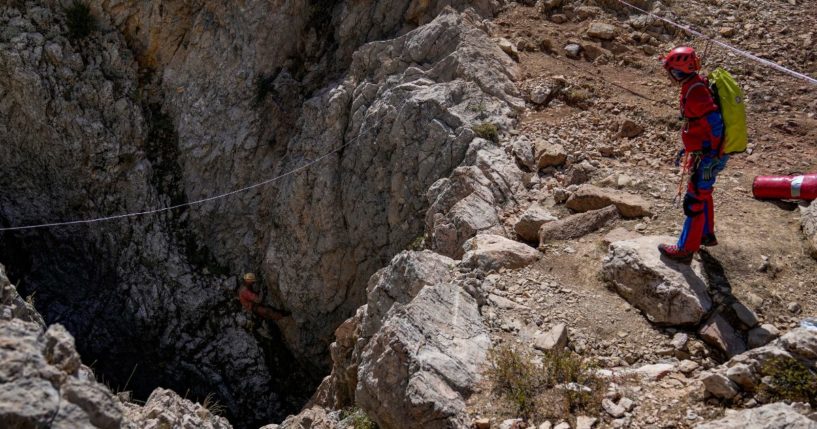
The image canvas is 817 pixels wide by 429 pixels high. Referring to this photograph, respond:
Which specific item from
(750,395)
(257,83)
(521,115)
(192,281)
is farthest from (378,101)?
(750,395)

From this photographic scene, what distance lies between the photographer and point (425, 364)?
245 inches

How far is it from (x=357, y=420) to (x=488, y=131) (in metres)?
4.85

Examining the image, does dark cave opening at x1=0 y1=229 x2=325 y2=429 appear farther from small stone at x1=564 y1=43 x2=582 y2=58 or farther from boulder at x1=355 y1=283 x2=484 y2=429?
small stone at x1=564 y1=43 x2=582 y2=58

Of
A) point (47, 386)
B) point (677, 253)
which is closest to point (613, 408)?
point (677, 253)

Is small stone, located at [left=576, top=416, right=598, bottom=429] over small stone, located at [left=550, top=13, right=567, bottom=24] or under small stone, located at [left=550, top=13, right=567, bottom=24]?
under

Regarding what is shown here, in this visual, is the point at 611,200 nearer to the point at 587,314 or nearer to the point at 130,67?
the point at 587,314

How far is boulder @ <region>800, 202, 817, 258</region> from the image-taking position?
7086mm

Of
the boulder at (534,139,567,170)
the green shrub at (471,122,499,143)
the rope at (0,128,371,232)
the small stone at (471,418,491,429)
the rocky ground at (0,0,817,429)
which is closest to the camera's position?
the small stone at (471,418,491,429)

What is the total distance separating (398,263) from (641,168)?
3550mm

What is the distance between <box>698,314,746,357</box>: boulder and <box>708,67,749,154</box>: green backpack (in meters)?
1.60

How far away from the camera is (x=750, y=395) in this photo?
5270 mm

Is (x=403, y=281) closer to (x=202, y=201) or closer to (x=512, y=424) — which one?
(x=512, y=424)

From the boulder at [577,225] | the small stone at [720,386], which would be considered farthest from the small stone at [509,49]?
the small stone at [720,386]

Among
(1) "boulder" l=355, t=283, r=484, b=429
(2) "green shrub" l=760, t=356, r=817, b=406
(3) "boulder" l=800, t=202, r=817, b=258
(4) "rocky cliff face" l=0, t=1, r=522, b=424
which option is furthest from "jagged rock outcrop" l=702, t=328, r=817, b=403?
(4) "rocky cliff face" l=0, t=1, r=522, b=424
